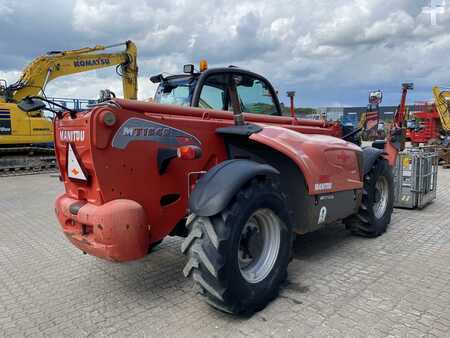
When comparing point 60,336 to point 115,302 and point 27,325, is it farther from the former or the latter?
point 115,302

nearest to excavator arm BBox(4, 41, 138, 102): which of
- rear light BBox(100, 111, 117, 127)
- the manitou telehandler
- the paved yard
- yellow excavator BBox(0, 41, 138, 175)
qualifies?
yellow excavator BBox(0, 41, 138, 175)

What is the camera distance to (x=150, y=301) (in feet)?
11.5

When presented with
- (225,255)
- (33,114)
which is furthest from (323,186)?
(33,114)

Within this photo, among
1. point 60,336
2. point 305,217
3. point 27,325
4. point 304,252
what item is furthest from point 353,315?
point 27,325

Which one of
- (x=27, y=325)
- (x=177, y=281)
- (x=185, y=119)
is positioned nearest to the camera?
(x=27, y=325)

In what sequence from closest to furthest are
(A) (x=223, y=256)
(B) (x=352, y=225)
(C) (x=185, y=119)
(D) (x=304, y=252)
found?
(A) (x=223, y=256) < (C) (x=185, y=119) < (D) (x=304, y=252) < (B) (x=352, y=225)

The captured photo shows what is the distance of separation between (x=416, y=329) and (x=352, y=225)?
235cm

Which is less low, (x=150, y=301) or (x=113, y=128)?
(x=113, y=128)

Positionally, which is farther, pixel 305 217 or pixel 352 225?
pixel 352 225

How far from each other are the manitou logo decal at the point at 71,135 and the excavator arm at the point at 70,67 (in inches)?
430

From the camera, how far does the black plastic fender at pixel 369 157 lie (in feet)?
16.9

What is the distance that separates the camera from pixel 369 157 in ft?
17.2

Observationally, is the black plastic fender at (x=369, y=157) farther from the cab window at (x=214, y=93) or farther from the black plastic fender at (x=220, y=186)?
the black plastic fender at (x=220, y=186)

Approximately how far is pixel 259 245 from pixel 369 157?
252 centimetres
